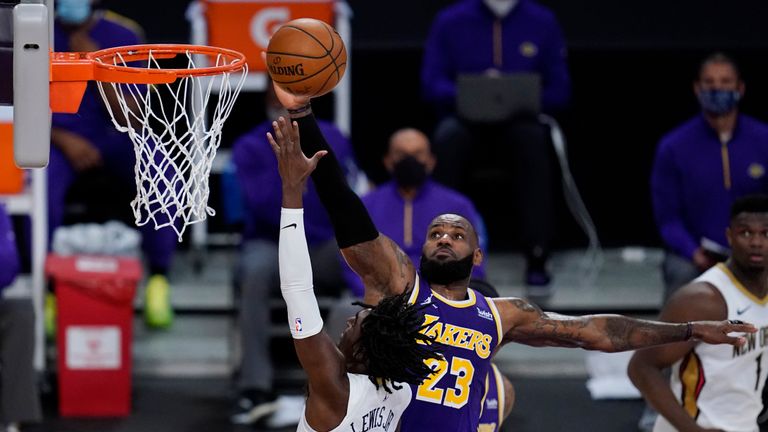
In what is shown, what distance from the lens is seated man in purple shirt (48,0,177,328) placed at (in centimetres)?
748

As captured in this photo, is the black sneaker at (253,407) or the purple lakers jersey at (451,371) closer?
the purple lakers jersey at (451,371)

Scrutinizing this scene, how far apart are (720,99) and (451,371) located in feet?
9.90

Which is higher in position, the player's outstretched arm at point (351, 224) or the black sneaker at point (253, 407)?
the player's outstretched arm at point (351, 224)

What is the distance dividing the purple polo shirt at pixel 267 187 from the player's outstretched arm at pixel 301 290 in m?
2.83

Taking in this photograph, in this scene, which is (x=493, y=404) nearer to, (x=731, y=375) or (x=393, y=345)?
(x=731, y=375)

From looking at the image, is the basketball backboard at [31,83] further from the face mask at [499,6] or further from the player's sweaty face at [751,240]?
the face mask at [499,6]

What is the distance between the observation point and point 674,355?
5688mm

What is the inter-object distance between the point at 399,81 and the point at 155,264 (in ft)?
6.78

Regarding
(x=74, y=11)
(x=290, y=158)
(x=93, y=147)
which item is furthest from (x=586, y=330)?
(x=74, y=11)

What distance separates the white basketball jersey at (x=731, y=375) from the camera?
5.71 metres

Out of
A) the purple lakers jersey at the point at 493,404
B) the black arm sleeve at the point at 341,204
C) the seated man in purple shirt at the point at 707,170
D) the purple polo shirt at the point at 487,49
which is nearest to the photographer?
the black arm sleeve at the point at 341,204

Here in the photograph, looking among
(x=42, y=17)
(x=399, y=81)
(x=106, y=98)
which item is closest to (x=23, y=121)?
(x=42, y=17)

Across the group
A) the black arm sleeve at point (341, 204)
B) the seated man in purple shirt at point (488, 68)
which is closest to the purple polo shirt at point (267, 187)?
the seated man in purple shirt at point (488, 68)

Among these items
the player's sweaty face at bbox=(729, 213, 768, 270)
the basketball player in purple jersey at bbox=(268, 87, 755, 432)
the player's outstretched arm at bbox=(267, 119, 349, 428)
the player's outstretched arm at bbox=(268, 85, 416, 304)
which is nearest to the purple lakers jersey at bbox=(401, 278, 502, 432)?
the basketball player in purple jersey at bbox=(268, 87, 755, 432)
